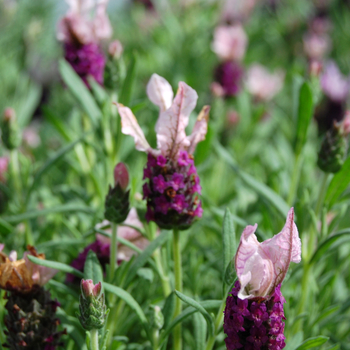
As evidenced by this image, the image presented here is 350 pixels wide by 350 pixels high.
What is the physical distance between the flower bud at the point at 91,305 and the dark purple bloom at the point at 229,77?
59.7 inches

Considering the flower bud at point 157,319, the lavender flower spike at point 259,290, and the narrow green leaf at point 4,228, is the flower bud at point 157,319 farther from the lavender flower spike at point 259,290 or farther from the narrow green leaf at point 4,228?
the narrow green leaf at point 4,228

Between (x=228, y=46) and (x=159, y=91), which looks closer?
(x=159, y=91)

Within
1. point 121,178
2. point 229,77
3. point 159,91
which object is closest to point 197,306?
point 121,178

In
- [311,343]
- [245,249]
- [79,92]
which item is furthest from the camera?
[79,92]

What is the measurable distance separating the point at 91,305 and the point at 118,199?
22 centimetres

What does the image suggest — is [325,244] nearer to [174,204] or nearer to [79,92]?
[174,204]

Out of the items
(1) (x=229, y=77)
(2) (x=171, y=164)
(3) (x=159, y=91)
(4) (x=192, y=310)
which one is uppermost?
(3) (x=159, y=91)

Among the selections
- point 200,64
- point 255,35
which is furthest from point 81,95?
point 255,35

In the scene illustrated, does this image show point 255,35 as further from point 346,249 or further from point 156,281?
point 156,281

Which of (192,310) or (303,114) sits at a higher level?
(303,114)

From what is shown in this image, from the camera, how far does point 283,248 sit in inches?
26.4

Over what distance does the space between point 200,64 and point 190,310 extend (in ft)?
6.53

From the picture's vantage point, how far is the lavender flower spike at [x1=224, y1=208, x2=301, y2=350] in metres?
0.67

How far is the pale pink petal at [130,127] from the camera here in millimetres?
858
